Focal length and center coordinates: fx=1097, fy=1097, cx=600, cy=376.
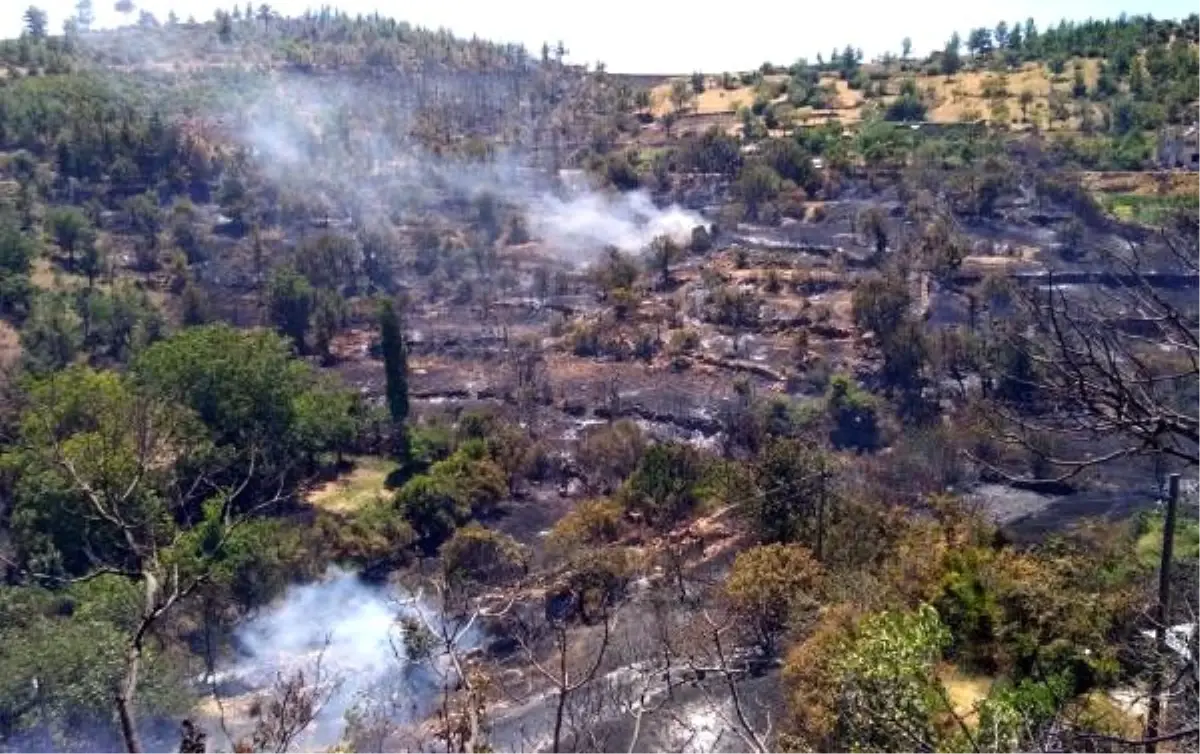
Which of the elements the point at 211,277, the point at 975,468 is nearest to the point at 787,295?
the point at 975,468

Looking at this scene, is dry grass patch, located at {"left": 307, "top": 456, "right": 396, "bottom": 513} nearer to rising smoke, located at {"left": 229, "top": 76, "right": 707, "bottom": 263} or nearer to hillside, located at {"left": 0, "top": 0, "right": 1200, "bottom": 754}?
hillside, located at {"left": 0, "top": 0, "right": 1200, "bottom": 754}

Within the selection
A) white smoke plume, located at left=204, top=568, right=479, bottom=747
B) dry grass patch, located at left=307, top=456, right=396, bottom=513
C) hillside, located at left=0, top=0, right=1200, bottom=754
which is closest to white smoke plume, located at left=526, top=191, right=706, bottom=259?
hillside, located at left=0, top=0, right=1200, bottom=754

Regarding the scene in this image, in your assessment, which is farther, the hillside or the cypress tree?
the cypress tree

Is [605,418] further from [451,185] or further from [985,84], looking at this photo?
[985,84]

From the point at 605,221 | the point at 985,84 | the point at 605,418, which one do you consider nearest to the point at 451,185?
the point at 605,221

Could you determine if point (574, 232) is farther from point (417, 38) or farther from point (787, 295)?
point (417, 38)

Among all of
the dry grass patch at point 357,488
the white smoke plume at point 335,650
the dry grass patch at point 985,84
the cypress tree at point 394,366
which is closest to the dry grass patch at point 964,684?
the white smoke plume at point 335,650

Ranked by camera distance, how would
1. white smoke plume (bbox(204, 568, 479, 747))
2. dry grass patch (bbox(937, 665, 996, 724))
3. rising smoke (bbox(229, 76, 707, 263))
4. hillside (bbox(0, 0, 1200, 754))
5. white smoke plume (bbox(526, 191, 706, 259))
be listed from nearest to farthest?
hillside (bbox(0, 0, 1200, 754)) → dry grass patch (bbox(937, 665, 996, 724)) → white smoke plume (bbox(204, 568, 479, 747)) → white smoke plume (bbox(526, 191, 706, 259)) → rising smoke (bbox(229, 76, 707, 263))

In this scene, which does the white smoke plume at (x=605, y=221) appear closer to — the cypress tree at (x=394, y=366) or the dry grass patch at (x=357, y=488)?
the cypress tree at (x=394, y=366)

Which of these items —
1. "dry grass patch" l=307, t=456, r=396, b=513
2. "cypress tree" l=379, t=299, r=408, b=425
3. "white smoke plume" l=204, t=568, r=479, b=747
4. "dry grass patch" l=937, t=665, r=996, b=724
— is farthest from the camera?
"cypress tree" l=379, t=299, r=408, b=425
